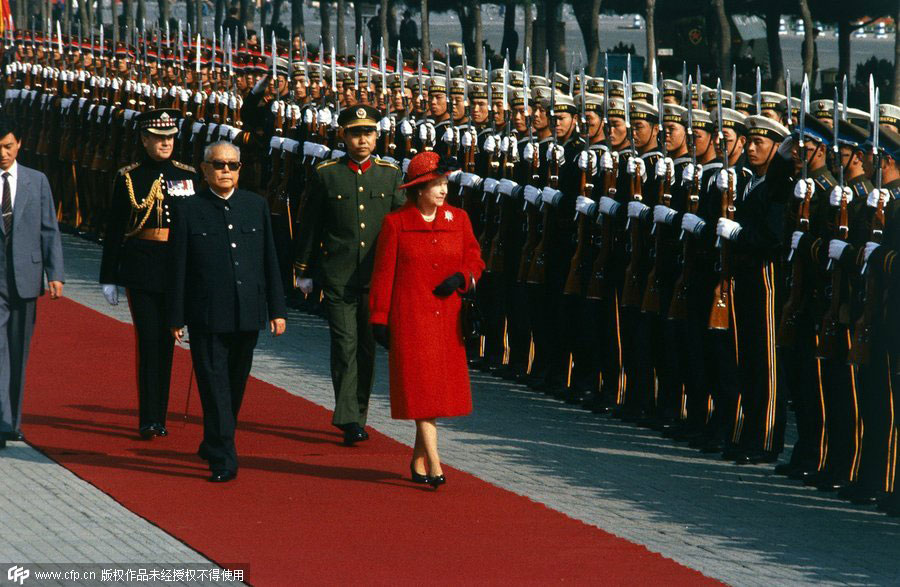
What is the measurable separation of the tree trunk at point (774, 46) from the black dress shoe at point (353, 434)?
1590cm

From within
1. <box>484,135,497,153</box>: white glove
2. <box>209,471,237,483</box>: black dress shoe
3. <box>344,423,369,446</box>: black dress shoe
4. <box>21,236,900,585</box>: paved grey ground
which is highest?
<box>484,135,497,153</box>: white glove

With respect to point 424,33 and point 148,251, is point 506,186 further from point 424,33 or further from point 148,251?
point 424,33

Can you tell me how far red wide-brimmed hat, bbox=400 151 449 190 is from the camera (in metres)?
8.68

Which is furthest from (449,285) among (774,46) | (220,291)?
(774,46)

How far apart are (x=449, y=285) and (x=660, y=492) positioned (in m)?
1.43

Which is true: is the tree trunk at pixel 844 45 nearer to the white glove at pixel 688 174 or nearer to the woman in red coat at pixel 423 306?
the white glove at pixel 688 174

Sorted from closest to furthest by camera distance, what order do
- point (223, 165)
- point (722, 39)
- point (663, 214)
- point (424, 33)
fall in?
point (223, 165)
point (663, 214)
point (722, 39)
point (424, 33)

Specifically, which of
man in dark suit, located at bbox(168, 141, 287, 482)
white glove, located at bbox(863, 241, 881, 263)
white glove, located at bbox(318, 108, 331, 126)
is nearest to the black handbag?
man in dark suit, located at bbox(168, 141, 287, 482)

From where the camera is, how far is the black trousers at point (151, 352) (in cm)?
991

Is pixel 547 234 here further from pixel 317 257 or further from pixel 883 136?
pixel 883 136

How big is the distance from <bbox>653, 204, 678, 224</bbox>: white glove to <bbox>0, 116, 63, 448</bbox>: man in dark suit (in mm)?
3300

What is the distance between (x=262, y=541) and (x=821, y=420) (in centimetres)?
312

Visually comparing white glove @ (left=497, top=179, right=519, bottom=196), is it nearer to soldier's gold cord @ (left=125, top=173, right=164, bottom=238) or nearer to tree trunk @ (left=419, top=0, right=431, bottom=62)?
soldier's gold cord @ (left=125, top=173, right=164, bottom=238)

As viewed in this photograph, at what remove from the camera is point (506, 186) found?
12.3 m
